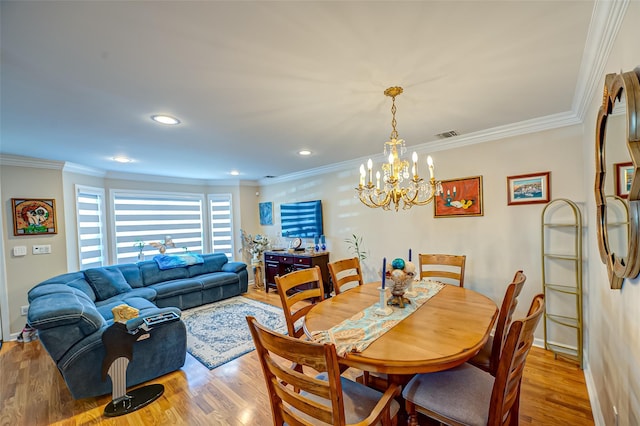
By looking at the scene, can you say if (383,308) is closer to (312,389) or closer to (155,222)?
(312,389)

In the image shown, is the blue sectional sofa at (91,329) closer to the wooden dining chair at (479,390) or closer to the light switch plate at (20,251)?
the light switch plate at (20,251)

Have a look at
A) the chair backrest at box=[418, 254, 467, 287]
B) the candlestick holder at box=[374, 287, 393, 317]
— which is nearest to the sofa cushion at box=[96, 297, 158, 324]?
the candlestick holder at box=[374, 287, 393, 317]

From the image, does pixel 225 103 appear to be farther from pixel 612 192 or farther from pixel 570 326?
pixel 570 326

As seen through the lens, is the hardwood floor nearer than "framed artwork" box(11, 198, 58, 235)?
Yes

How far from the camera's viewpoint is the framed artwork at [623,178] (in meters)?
1.16

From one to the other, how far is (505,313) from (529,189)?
1.87 metres

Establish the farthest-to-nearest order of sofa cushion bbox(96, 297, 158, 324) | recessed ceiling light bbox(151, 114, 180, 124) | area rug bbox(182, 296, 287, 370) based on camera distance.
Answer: sofa cushion bbox(96, 297, 158, 324)
area rug bbox(182, 296, 287, 370)
recessed ceiling light bbox(151, 114, 180, 124)

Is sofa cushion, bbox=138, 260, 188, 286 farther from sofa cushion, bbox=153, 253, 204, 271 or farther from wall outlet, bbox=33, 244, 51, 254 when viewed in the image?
wall outlet, bbox=33, 244, 51, 254

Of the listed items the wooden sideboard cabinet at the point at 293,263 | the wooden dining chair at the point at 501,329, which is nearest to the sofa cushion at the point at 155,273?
the wooden sideboard cabinet at the point at 293,263

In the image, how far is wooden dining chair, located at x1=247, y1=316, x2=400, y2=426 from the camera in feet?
3.29

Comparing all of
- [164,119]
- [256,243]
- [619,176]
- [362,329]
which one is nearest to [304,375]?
[362,329]

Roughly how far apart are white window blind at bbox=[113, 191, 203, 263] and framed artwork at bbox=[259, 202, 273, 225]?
4.35 ft

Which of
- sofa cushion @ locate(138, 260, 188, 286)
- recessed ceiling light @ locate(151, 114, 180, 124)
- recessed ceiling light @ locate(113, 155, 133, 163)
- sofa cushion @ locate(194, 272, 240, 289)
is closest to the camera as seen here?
recessed ceiling light @ locate(151, 114, 180, 124)

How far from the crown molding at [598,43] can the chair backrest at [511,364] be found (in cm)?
135
